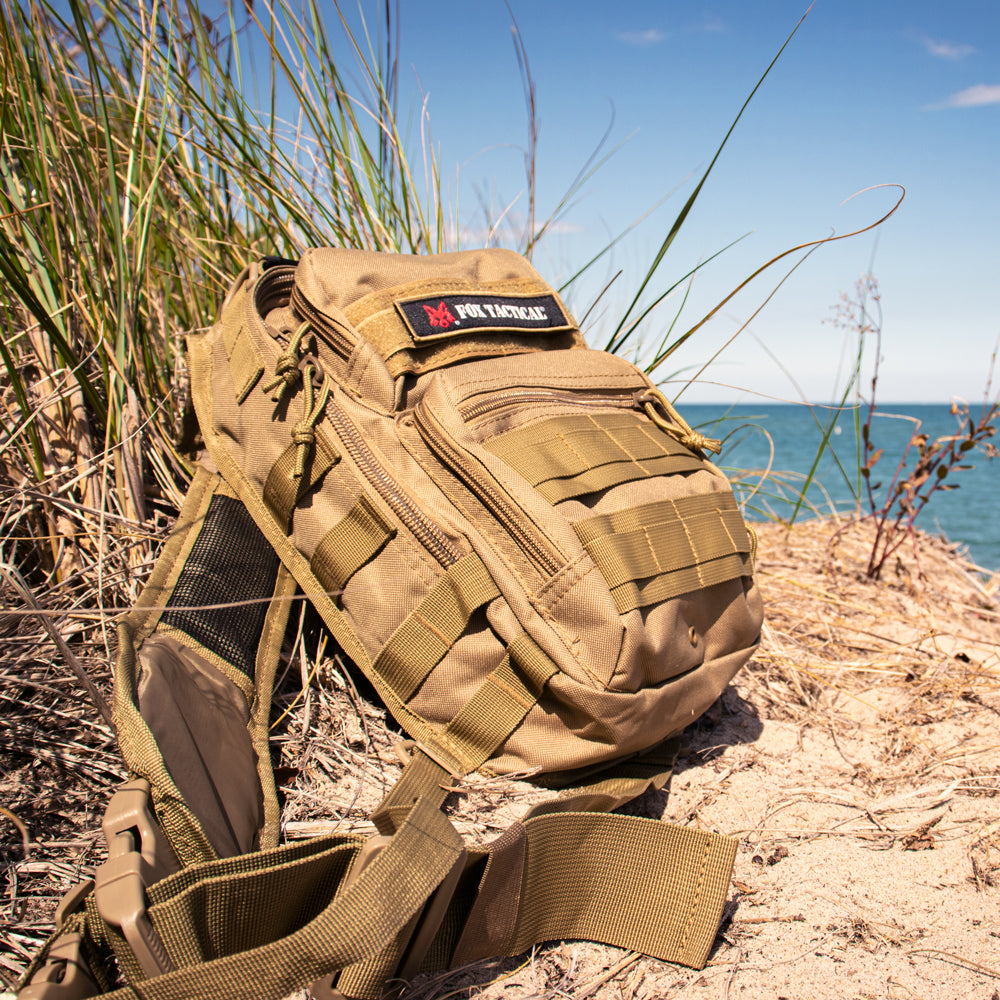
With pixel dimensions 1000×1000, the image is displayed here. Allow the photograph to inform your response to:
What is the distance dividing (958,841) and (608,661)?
0.89 meters

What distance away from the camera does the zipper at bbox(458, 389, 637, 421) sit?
168 centimetres

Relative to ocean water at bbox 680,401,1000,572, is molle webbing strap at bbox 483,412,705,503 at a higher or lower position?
higher

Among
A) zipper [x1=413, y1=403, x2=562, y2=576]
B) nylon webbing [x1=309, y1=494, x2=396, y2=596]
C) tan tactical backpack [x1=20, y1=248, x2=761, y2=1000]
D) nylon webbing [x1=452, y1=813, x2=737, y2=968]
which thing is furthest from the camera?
nylon webbing [x1=309, y1=494, x2=396, y2=596]

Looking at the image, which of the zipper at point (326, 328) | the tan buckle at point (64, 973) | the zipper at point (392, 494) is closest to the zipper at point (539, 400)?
the zipper at point (392, 494)

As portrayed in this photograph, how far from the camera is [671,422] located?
200 centimetres

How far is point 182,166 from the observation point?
238cm

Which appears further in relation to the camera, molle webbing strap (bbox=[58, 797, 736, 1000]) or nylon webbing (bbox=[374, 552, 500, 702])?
nylon webbing (bbox=[374, 552, 500, 702])

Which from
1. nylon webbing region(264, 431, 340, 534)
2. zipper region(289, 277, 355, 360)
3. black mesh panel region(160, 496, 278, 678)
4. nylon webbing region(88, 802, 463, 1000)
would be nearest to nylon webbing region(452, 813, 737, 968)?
nylon webbing region(88, 802, 463, 1000)

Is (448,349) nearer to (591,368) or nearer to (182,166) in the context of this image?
(591,368)

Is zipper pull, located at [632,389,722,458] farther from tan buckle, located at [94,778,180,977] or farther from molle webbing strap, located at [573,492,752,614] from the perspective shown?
tan buckle, located at [94,778,180,977]

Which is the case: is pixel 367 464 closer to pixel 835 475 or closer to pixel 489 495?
pixel 489 495

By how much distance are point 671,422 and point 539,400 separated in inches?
16.6

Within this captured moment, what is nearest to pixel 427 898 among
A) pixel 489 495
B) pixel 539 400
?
pixel 489 495

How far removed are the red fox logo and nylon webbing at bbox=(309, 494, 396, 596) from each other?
478 mm
